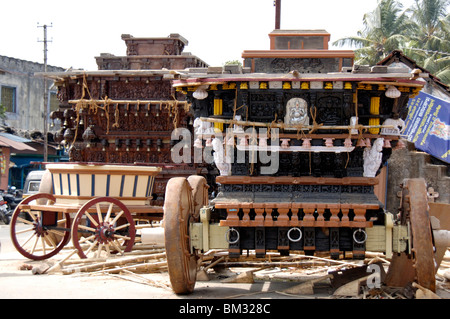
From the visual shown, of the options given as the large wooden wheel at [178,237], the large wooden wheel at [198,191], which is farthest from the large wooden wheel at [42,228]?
the large wooden wheel at [178,237]

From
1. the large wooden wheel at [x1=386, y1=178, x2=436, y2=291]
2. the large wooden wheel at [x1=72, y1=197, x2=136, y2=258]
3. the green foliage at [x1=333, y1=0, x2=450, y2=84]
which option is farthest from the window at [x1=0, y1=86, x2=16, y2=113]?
the large wooden wheel at [x1=386, y1=178, x2=436, y2=291]

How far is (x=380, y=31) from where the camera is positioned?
33.4 metres

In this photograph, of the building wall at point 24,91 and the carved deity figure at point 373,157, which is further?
the building wall at point 24,91

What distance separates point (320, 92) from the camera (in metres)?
7.93

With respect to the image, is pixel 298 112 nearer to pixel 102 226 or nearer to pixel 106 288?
pixel 106 288

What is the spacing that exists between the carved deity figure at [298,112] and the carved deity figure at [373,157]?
0.92 meters

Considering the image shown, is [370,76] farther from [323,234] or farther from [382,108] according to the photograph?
[323,234]

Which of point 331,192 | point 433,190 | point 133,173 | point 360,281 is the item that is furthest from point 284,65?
point 433,190

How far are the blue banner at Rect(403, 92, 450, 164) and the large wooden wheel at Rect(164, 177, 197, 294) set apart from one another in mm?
10071

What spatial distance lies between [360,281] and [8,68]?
Answer: 3296 cm

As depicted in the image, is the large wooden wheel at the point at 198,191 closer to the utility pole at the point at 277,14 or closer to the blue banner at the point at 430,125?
the utility pole at the point at 277,14

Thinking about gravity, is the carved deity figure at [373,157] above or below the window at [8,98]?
below

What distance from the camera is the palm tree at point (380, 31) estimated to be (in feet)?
107

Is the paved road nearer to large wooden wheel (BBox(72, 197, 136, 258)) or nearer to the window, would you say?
large wooden wheel (BBox(72, 197, 136, 258))
